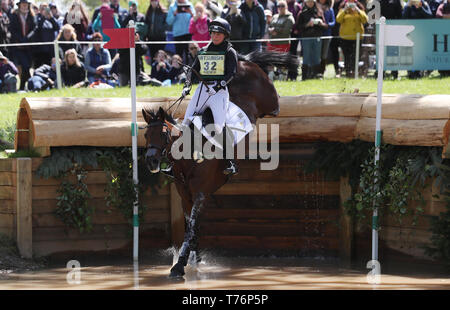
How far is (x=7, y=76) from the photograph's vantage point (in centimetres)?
1571

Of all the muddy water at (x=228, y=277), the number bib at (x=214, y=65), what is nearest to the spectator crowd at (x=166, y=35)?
the number bib at (x=214, y=65)

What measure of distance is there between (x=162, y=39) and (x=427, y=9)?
17.7 ft

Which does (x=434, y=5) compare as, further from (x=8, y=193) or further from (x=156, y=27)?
(x=8, y=193)

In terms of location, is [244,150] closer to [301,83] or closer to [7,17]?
[301,83]

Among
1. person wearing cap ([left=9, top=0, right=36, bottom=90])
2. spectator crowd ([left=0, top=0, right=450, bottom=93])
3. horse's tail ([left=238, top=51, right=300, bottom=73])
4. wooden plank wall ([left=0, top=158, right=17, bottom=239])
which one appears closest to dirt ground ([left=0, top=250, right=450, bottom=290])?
wooden plank wall ([left=0, top=158, right=17, bottom=239])

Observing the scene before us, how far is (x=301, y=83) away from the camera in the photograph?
15.1m

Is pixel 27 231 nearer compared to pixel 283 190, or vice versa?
pixel 27 231

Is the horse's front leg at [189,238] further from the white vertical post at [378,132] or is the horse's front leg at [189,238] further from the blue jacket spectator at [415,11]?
the blue jacket spectator at [415,11]

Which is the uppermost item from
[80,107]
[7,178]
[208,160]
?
[80,107]

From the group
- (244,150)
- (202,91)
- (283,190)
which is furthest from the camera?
(283,190)

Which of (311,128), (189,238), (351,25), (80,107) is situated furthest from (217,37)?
(351,25)

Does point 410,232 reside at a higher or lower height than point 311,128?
lower

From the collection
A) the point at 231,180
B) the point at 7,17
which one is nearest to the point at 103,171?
the point at 231,180

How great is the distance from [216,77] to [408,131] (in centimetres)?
233
